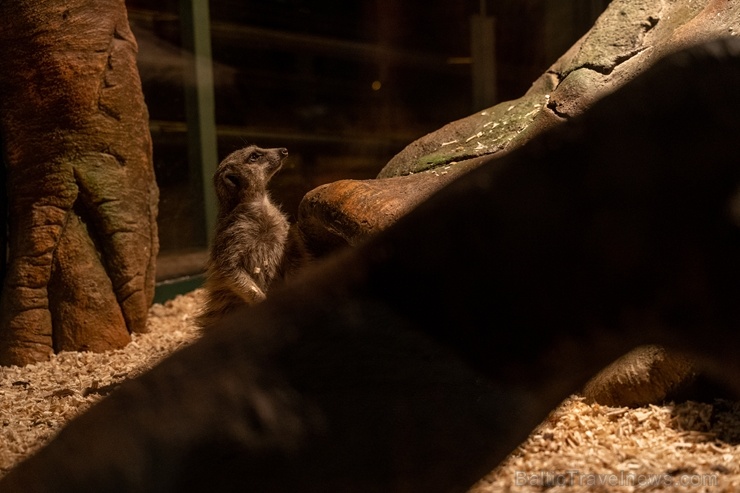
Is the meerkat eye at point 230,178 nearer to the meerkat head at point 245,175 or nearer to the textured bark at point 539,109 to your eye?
the meerkat head at point 245,175

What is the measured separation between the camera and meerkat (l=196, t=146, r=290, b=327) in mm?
4605

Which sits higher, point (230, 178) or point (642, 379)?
point (230, 178)

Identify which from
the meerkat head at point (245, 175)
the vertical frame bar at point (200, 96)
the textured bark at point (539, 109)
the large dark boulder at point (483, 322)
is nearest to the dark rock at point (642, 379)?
the textured bark at point (539, 109)

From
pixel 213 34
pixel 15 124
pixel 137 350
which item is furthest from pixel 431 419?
pixel 213 34

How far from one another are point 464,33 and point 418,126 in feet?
3.39

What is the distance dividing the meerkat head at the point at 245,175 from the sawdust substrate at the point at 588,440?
1.20 metres

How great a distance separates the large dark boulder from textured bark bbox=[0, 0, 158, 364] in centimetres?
370

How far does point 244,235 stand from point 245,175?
16.4 inches

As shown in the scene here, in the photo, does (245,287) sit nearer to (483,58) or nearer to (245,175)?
(245,175)

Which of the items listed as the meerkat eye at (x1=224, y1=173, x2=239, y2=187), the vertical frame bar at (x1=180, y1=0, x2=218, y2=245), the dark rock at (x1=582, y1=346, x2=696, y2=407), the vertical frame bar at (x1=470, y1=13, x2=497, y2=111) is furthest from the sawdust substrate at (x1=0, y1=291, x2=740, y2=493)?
the vertical frame bar at (x1=470, y1=13, x2=497, y2=111)

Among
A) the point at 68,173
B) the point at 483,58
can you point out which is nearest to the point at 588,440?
the point at 68,173

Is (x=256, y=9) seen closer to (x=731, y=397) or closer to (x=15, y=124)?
(x=15, y=124)

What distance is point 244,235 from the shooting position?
15.6 ft

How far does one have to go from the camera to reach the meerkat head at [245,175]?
4.90 metres
